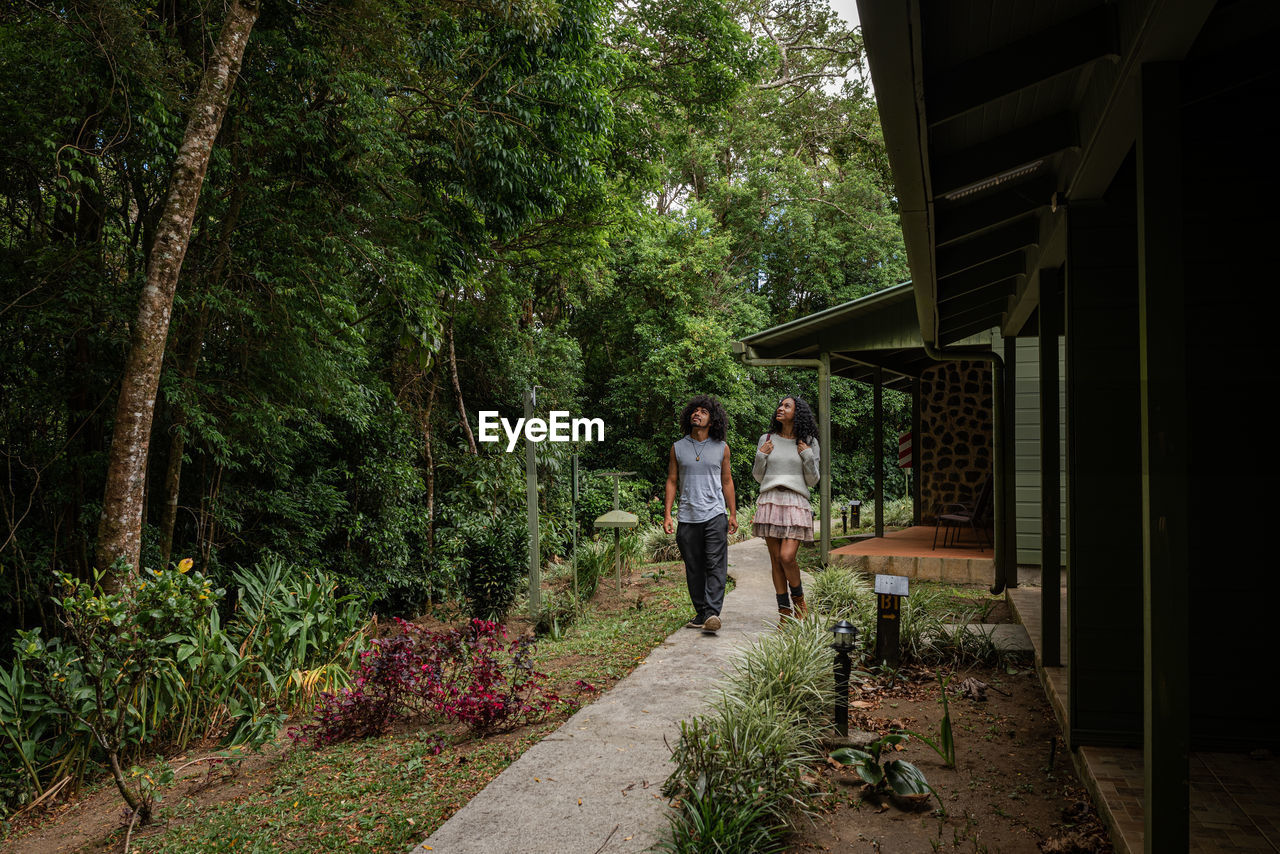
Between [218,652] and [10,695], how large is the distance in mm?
965

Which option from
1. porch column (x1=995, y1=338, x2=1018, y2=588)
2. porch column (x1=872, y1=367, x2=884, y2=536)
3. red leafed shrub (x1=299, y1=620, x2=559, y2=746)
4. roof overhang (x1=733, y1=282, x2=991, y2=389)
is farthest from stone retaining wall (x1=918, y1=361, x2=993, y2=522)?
red leafed shrub (x1=299, y1=620, x2=559, y2=746)

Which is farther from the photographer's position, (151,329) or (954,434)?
(954,434)

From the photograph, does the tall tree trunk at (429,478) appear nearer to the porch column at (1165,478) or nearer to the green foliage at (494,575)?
the green foliage at (494,575)

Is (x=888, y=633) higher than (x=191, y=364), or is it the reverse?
(x=191, y=364)

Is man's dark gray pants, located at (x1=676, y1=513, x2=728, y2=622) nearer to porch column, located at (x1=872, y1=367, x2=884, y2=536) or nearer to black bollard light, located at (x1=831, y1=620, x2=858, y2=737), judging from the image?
black bollard light, located at (x1=831, y1=620, x2=858, y2=737)

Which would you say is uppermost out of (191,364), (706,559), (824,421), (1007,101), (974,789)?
(1007,101)

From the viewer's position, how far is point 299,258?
6062 millimetres

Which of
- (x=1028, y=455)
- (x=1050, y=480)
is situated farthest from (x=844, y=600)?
(x=1028, y=455)

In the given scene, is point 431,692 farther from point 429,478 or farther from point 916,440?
point 916,440

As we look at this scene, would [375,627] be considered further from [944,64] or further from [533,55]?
[944,64]

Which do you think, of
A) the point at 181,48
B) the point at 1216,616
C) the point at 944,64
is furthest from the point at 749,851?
the point at 181,48

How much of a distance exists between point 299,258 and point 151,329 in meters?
1.59

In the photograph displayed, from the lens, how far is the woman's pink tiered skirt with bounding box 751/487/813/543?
488 centimetres

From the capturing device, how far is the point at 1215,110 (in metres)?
2.62
